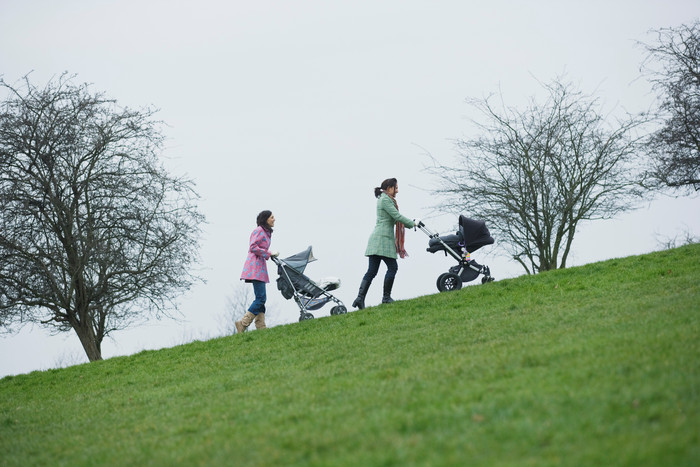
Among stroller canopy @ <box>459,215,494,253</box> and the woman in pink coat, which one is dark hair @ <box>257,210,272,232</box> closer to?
the woman in pink coat

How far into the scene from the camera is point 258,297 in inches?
562

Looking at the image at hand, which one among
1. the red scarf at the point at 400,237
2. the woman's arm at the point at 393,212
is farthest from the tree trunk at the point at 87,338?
the woman's arm at the point at 393,212

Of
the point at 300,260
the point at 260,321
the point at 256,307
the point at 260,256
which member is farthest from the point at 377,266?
the point at 260,321

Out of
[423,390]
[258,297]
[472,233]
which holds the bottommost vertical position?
[423,390]

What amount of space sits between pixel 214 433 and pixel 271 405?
3.14 ft

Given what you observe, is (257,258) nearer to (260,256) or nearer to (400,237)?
(260,256)

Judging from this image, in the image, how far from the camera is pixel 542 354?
26.2 ft

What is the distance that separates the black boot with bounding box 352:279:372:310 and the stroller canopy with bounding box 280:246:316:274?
4.06 ft

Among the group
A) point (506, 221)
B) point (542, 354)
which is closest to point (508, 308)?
point (542, 354)

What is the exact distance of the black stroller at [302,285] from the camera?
49.0ft

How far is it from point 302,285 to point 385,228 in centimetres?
217

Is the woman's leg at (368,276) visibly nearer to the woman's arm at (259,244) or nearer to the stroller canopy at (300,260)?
the stroller canopy at (300,260)

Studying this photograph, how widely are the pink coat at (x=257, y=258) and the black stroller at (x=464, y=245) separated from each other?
298 cm

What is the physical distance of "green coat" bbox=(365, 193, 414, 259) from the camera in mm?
13922
